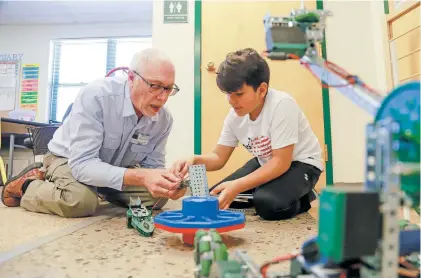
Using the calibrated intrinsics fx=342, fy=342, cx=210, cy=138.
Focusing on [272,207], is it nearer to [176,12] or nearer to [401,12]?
[401,12]

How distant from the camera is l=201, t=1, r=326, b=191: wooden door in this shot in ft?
7.44

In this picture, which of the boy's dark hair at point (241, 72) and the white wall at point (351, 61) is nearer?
the boy's dark hair at point (241, 72)

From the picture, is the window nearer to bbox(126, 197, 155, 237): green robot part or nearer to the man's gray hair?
the man's gray hair

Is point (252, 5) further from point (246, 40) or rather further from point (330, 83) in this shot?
point (330, 83)

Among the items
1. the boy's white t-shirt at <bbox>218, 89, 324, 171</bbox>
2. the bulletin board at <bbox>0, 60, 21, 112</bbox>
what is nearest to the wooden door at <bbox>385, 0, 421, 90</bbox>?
the boy's white t-shirt at <bbox>218, 89, 324, 171</bbox>

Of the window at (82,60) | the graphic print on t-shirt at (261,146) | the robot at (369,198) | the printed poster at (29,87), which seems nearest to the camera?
the robot at (369,198)

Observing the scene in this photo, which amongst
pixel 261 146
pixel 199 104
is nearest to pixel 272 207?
pixel 261 146

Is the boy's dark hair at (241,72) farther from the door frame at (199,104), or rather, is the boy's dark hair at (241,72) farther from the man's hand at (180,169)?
the door frame at (199,104)

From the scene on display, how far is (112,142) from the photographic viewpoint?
1.33 meters

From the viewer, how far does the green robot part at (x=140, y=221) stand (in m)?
0.99

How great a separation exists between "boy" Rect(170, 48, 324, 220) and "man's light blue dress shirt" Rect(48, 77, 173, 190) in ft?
0.74

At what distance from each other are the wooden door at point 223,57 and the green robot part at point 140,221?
3.68 feet

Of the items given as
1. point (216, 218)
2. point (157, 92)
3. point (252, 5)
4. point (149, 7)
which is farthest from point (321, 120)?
point (149, 7)

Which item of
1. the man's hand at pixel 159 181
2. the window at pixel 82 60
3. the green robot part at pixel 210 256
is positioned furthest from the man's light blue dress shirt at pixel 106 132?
the window at pixel 82 60
